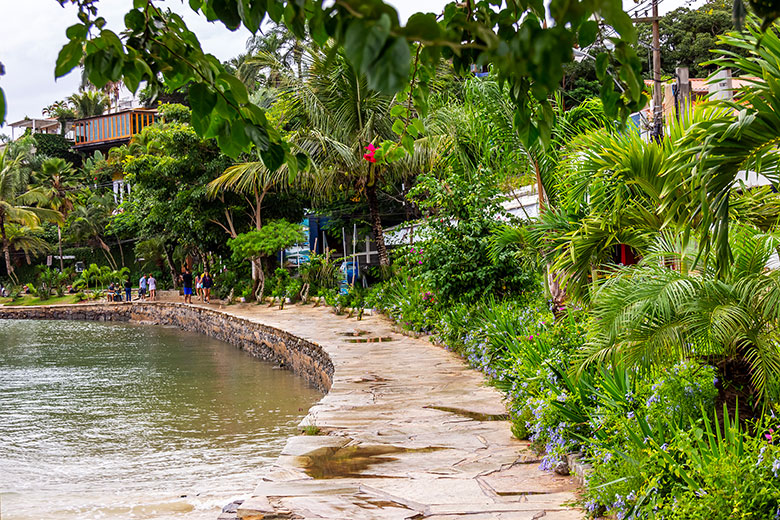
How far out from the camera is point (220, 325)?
21.9 m

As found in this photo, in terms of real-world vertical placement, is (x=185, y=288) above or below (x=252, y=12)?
below

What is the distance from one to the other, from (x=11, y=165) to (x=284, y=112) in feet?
94.7

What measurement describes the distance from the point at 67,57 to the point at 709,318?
377cm

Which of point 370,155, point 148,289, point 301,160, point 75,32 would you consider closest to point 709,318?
point 370,155

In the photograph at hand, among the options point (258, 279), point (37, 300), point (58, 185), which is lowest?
point (37, 300)

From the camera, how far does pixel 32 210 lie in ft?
135

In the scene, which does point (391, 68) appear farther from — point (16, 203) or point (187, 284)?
point (16, 203)

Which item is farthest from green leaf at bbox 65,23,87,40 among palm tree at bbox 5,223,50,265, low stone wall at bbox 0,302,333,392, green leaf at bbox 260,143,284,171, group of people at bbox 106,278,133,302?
palm tree at bbox 5,223,50,265

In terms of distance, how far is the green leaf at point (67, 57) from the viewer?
1913 mm

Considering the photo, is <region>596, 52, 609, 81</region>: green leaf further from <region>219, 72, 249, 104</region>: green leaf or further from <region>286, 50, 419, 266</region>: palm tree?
<region>286, 50, 419, 266</region>: palm tree

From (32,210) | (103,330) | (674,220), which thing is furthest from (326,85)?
(32,210)

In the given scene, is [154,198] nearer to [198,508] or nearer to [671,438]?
[198,508]

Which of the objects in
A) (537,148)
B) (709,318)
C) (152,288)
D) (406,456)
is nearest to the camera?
(709,318)

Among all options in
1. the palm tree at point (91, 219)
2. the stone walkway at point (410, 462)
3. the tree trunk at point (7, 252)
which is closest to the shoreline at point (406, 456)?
the stone walkway at point (410, 462)
